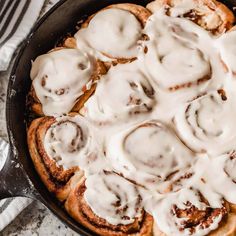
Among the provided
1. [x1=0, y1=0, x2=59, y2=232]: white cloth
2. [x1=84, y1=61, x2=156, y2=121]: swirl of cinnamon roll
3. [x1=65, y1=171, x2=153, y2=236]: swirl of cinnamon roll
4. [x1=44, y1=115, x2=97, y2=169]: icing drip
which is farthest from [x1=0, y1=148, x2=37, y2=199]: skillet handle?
[x1=0, y1=0, x2=59, y2=232]: white cloth

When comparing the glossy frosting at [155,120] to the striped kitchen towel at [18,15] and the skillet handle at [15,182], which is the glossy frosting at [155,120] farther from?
the striped kitchen towel at [18,15]

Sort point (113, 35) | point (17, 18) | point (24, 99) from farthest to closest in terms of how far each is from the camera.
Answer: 1. point (17, 18)
2. point (24, 99)
3. point (113, 35)

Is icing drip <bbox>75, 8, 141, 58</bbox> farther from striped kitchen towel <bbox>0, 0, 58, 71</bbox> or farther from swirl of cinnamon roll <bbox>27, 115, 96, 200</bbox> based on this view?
striped kitchen towel <bbox>0, 0, 58, 71</bbox>

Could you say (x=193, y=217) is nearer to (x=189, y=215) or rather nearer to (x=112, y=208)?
(x=189, y=215)

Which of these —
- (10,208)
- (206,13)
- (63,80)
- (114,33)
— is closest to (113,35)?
(114,33)

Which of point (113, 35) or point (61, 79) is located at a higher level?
point (113, 35)

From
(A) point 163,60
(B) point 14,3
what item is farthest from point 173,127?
(B) point 14,3
